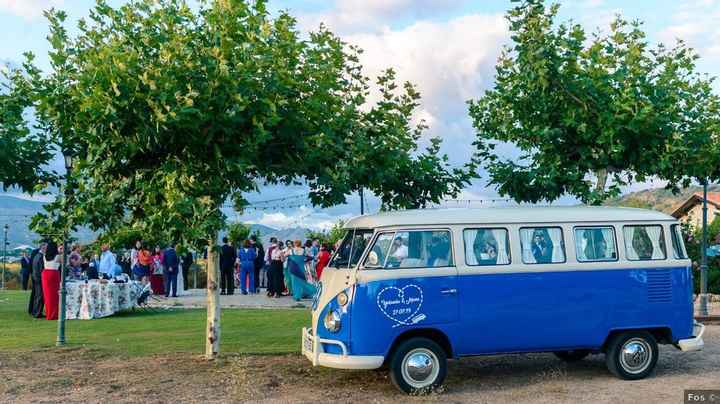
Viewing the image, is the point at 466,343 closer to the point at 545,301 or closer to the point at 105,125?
the point at 545,301

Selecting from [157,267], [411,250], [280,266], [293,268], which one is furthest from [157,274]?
[411,250]

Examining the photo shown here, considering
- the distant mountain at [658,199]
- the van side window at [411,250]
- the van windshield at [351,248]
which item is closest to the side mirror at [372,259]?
the van side window at [411,250]

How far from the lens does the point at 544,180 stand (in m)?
16.6

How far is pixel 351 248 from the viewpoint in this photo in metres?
11.4

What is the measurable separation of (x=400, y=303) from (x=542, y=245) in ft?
7.39

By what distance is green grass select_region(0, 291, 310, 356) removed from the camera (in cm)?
1538

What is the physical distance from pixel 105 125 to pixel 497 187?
851 centimetres

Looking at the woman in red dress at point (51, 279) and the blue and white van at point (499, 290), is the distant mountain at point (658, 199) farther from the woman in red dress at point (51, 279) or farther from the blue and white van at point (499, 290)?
the woman in red dress at point (51, 279)

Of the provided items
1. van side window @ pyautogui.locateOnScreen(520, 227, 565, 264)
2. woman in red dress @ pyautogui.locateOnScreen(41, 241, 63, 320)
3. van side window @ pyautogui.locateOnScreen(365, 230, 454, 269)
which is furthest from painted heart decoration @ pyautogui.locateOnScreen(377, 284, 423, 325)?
woman in red dress @ pyautogui.locateOnScreen(41, 241, 63, 320)

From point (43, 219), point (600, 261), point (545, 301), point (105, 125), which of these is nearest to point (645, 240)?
point (600, 261)

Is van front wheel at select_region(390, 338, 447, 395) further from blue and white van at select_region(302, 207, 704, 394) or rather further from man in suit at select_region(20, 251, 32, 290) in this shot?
man in suit at select_region(20, 251, 32, 290)

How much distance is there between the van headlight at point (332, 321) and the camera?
10.8 metres

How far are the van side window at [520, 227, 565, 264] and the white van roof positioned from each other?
14cm

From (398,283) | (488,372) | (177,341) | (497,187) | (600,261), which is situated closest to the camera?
(398,283)
